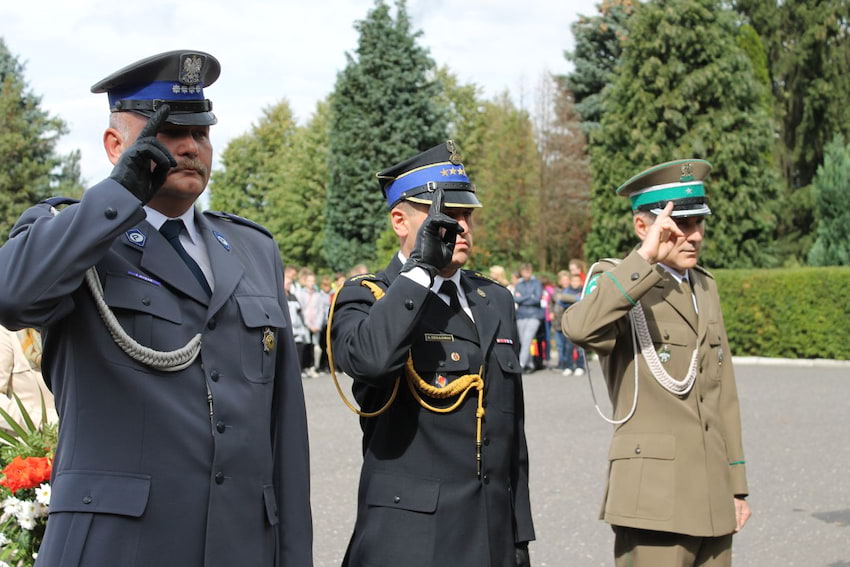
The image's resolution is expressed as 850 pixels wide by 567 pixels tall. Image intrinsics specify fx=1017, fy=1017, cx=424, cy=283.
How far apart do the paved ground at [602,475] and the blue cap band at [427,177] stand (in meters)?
3.28

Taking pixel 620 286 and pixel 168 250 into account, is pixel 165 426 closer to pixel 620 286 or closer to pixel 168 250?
pixel 168 250

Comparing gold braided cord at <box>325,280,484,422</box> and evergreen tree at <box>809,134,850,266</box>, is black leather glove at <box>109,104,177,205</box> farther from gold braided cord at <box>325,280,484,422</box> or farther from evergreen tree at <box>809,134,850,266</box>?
evergreen tree at <box>809,134,850,266</box>

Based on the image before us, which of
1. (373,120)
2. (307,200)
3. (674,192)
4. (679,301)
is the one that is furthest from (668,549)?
(307,200)

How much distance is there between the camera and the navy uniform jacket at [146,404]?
2.16 m

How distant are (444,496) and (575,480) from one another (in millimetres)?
5542

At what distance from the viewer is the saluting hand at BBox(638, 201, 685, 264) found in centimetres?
383

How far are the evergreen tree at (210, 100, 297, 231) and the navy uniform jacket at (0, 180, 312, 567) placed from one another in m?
63.1

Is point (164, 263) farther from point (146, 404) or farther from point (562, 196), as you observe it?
point (562, 196)

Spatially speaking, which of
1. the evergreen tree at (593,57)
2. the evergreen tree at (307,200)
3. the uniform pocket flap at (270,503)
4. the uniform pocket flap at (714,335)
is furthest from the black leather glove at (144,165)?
the evergreen tree at (307,200)

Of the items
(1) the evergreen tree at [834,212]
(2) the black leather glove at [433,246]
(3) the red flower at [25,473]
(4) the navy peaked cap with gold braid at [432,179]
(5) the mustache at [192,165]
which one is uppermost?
(1) the evergreen tree at [834,212]

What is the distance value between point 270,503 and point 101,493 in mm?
422

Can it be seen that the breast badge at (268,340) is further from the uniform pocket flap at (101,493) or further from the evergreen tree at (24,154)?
the evergreen tree at (24,154)

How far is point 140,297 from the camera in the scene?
235cm

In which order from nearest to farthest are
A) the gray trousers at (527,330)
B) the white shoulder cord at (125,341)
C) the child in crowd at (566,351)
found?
the white shoulder cord at (125,341) < the gray trousers at (527,330) < the child in crowd at (566,351)
